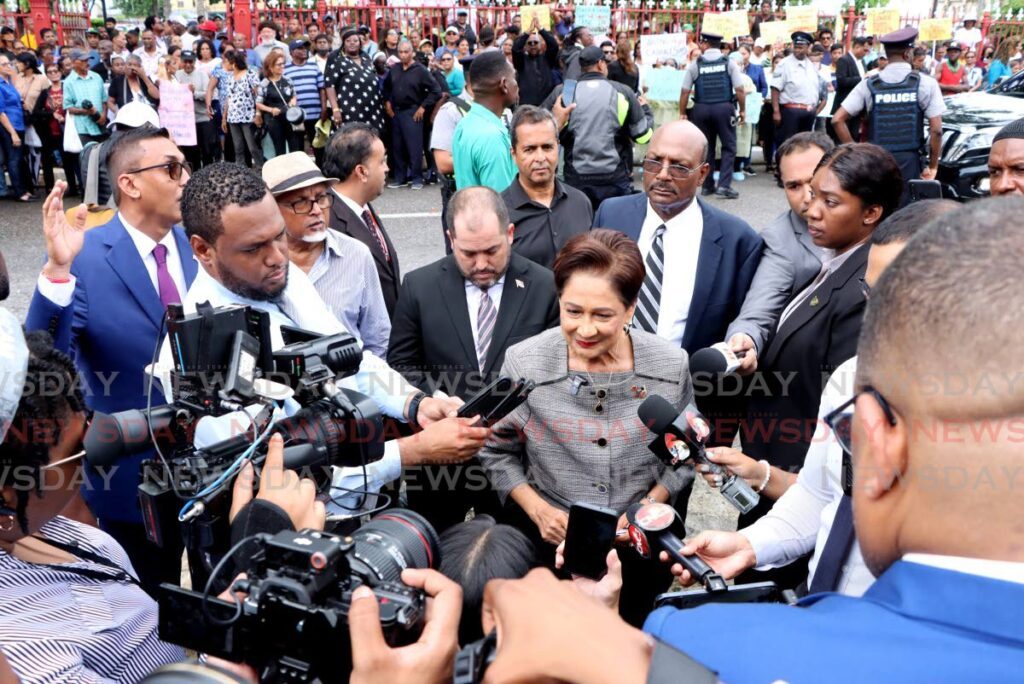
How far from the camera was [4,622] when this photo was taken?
5.15 feet

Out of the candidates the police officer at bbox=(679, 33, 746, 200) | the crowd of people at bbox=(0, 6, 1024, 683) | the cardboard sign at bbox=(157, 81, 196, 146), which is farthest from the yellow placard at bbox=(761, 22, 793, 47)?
the crowd of people at bbox=(0, 6, 1024, 683)

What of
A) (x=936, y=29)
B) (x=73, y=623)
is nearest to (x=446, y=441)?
(x=73, y=623)

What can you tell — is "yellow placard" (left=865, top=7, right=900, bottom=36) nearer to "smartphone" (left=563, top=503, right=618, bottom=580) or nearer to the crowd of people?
the crowd of people

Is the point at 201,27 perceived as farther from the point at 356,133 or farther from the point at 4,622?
the point at 4,622

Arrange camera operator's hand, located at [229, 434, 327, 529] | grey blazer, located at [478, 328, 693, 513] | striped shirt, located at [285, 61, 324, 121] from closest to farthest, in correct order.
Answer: camera operator's hand, located at [229, 434, 327, 529] < grey blazer, located at [478, 328, 693, 513] < striped shirt, located at [285, 61, 324, 121]

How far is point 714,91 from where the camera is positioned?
10.2 meters

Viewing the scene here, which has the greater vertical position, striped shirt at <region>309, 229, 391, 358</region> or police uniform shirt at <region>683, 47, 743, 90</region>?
police uniform shirt at <region>683, 47, 743, 90</region>

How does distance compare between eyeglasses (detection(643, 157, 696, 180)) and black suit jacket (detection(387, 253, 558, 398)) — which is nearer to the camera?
black suit jacket (detection(387, 253, 558, 398))

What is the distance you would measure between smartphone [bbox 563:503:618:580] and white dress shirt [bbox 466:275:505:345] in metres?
1.51

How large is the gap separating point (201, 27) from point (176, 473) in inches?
585

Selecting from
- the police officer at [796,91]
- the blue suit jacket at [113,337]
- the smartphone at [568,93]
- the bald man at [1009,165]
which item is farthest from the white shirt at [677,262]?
the police officer at [796,91]

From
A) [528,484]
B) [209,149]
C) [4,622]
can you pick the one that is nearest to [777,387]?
[528,484]

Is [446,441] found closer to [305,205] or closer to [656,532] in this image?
[656,532]

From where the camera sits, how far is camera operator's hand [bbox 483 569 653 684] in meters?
1.04
